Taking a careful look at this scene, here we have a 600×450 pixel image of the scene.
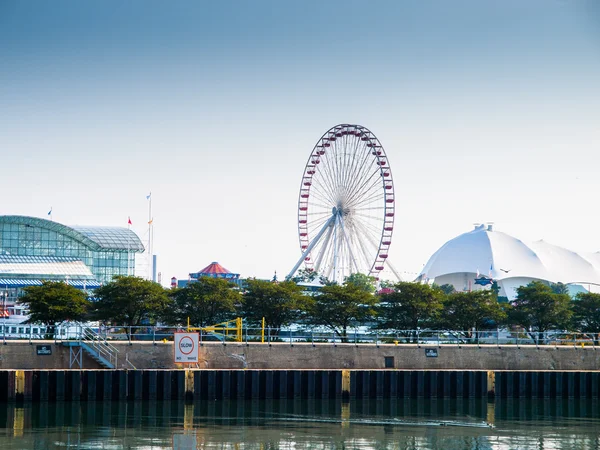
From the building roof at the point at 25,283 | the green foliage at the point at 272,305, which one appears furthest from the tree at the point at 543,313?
the building roof at the point at 25,283

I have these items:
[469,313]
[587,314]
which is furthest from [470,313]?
[587,314]

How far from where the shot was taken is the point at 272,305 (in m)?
92.6

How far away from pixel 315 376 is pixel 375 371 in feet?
14.3

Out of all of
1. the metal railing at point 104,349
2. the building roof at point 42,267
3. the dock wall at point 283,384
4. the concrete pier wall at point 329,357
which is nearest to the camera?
the dock wall at point 283,384

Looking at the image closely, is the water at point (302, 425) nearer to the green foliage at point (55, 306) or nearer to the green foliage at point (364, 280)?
the green foliage at point (55, 306)

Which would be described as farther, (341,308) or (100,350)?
(341,308)

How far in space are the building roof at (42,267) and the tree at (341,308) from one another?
95199 mm

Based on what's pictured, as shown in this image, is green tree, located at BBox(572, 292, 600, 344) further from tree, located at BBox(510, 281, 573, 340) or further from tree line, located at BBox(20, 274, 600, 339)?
tree, located at BBox(510, 281, 573, 340)

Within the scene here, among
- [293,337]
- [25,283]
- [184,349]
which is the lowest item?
[184,349]

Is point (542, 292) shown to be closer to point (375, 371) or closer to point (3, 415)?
point (375, 371)

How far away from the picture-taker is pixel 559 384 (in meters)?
70.1

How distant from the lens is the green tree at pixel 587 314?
102 metres

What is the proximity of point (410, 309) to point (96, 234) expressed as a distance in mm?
112777

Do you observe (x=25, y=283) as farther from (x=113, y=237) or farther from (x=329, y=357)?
(x=329, y=357)
